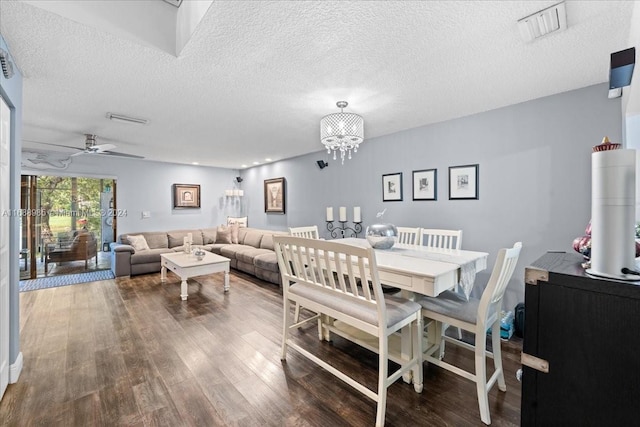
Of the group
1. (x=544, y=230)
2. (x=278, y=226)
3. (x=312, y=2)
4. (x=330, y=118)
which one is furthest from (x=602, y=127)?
(x=278, y=226)

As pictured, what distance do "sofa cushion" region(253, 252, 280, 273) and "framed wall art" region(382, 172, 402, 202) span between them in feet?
6.70

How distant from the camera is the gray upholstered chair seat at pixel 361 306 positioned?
166 cm

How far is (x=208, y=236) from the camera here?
6574 millimetres

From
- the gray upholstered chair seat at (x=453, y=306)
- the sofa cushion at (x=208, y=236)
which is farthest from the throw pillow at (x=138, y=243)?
the gray upholstered chair seat at (x=453, y=306)

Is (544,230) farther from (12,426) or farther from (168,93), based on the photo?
(12,426)

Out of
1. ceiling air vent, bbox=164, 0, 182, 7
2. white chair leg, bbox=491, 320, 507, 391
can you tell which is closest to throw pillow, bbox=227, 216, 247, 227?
ceiling air vent, bbox=164, 0, 182, 7

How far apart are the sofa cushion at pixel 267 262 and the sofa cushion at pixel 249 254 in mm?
164

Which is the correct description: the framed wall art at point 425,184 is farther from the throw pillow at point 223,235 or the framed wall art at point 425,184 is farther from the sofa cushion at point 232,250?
the throw pillow at point 223,235

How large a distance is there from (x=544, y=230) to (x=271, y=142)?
3.68m

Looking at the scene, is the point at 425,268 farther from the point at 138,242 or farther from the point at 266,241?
the point at 138,242

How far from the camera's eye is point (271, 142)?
4363 mm

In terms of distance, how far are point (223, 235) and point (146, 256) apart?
176cm

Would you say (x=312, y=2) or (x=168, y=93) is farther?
(x=168, y=93)

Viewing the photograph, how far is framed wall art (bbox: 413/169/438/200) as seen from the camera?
3408 millimetres
